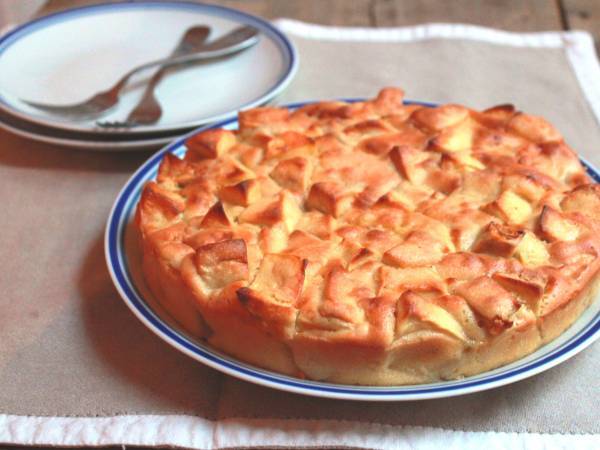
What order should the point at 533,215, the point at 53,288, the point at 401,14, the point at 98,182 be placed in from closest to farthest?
the point at 533,215, the point at 53,288, the point at 98,182, the point at 401,14

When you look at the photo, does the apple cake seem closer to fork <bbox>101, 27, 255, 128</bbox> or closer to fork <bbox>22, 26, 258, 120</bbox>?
fork <bbox>101, 27, 255, 128</bbox>

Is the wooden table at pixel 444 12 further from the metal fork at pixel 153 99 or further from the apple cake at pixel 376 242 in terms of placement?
the apple cake at pixel 376 242

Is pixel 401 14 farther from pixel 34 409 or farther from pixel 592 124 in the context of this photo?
pixel 34 409

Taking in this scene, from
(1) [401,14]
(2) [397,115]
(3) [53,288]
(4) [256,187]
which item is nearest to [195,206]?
(4) [256,187]

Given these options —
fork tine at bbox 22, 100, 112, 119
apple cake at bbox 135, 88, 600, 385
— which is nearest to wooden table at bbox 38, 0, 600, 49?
fork tine at bbox 22, 100, 112, 119

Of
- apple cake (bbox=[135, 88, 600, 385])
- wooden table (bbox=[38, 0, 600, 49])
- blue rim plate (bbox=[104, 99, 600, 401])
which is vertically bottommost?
wooden table (bbox=[38, 0, 600, 49])

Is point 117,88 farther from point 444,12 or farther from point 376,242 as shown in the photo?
point 444,12

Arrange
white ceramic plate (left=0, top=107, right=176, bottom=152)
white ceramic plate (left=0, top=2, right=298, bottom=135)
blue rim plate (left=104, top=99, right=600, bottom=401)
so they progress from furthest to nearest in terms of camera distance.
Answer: white ceramic plate (left=0, top=2, right=298, bottom=135) → white ceramic plate (left=0, top=107, right=176, bottom=152) → blue rim plate (left=104, top=99, right=600, bottom=401)
